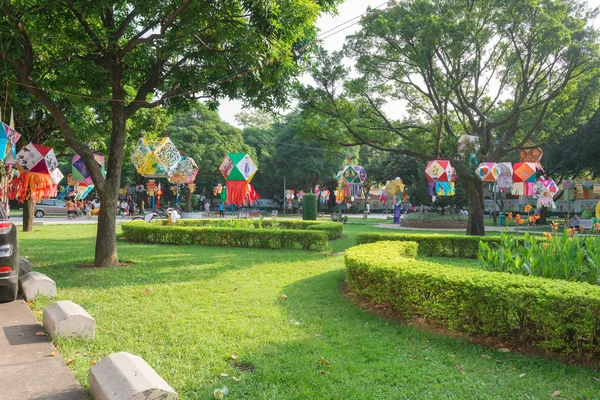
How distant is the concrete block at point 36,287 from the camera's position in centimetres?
606

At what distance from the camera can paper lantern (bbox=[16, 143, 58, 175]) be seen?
10.3 meters

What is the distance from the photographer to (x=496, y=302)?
14.4 ft

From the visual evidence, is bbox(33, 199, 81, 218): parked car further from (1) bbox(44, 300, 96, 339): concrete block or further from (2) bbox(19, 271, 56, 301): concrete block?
(1) bbox(44, 300, 96, 339): concrete block

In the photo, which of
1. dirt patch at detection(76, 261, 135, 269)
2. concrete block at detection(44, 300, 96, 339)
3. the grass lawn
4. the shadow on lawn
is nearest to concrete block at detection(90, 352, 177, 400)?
the grass lawn

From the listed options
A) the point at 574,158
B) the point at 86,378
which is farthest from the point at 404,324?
the point at 574,158

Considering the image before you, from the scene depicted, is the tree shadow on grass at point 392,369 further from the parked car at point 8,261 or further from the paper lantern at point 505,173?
the paper lantern at point 505,173

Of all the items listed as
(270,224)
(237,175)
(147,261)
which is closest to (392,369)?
(147,261)

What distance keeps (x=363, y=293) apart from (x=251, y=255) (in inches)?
224

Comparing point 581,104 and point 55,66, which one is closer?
point 55,66

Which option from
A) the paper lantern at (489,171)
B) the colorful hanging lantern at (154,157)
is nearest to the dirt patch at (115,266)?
the colorful hanging lantern at (154,157)

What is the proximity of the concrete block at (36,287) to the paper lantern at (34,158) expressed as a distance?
5239mm

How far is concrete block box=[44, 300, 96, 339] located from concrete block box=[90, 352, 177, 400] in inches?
54.7

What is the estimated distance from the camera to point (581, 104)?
16.3 m

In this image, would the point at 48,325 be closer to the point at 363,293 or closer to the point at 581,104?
the point at 363,293
